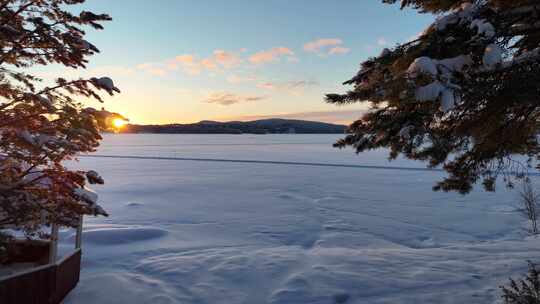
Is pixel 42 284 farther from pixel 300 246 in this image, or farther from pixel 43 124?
pixel 300 246

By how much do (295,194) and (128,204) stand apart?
28.7 ft

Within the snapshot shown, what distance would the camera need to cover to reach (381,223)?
14.3 meters

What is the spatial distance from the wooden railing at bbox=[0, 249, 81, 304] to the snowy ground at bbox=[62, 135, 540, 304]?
1.21ft

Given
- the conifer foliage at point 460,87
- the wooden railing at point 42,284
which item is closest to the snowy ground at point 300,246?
the wooden railing at point 42,284

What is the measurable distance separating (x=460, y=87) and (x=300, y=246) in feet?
26.6

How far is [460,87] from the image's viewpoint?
12.3ft

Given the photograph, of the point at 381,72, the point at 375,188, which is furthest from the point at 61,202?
the point at 375,188

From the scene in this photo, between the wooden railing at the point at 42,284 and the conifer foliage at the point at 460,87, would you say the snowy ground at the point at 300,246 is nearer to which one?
the wooden railing at the point at 42,284

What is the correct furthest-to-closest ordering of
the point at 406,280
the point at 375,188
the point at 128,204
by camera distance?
the point at 375,188, the point at 128,204, the point at 406,280

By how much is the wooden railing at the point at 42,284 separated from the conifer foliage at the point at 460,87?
17.7ft

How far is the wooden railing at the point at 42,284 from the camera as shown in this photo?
5.57m

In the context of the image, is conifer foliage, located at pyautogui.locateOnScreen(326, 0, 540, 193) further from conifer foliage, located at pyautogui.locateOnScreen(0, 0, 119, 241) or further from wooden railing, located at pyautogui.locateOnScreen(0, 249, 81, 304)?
wooden railing, located at pyautogui.locateOnScreen(0, 249, 81, 304)

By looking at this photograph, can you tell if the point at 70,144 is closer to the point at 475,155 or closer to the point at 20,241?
the point at 20,241

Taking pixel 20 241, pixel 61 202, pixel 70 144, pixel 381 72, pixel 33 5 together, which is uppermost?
pixel 33 5
